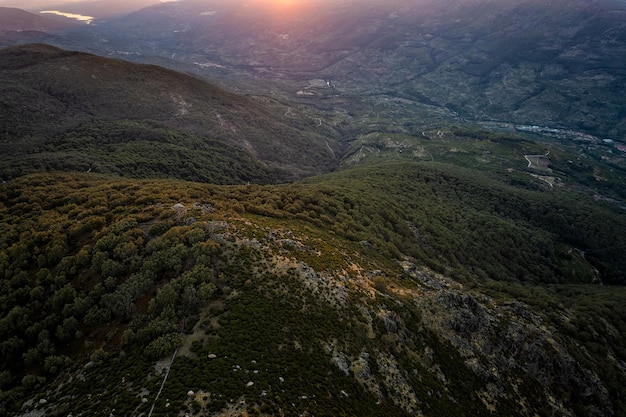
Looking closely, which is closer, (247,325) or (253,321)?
(247,325)

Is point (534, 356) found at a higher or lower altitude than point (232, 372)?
lower

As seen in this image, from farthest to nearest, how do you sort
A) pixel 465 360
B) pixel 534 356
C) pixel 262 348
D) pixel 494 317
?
pixel 494 317
pixel 534 356
pixel 465 360
pixel 262 348

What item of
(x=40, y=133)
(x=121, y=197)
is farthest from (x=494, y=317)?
(x=40, y=133)

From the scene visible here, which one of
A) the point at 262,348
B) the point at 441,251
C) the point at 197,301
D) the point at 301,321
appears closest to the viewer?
the point at 262,348

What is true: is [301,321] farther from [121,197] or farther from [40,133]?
[40,133]

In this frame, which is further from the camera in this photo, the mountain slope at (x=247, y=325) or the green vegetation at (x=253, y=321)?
the green vegetation at (x=253, y=321)

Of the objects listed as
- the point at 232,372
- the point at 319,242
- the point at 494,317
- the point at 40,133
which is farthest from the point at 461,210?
the point at 40,133

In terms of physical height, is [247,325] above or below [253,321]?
above

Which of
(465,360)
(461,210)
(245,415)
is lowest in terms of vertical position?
(461,210)

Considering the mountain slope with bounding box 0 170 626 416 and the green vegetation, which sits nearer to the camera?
the mountain slope with bounding box 0 170 626 416

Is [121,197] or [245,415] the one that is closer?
[245,415]
